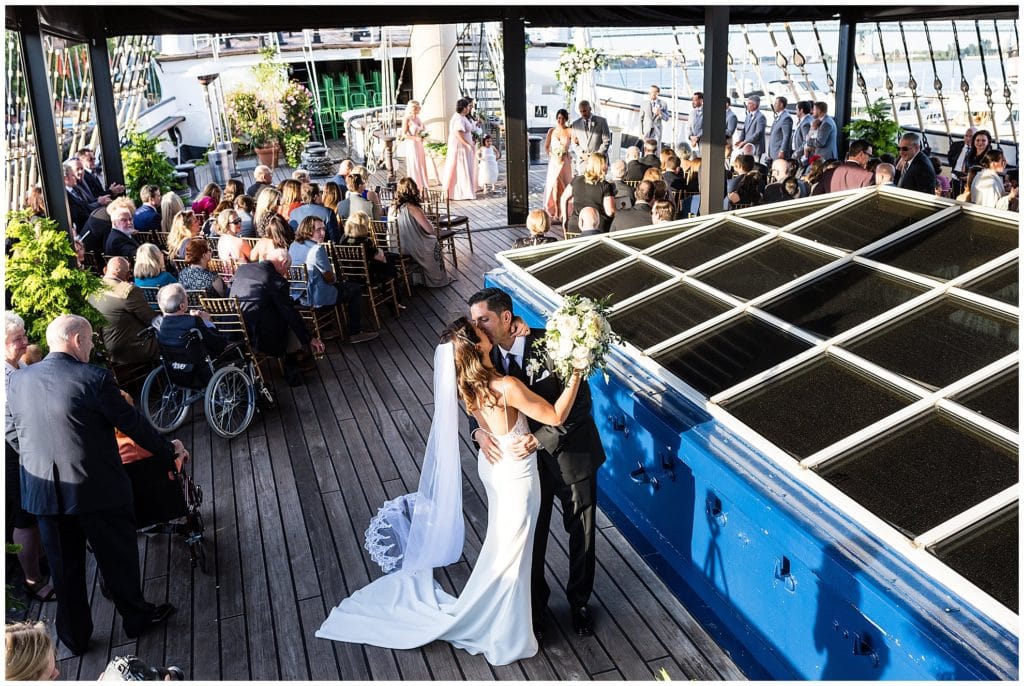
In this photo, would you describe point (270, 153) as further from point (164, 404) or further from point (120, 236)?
point (164, 404)

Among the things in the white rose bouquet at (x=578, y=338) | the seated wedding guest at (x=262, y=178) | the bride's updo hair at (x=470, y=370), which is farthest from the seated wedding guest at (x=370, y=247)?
the white rose bouquet at (x=578, y=338)

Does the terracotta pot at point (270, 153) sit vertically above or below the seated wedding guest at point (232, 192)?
below

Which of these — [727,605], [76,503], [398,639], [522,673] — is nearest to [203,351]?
[76,503]

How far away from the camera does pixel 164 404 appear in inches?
283

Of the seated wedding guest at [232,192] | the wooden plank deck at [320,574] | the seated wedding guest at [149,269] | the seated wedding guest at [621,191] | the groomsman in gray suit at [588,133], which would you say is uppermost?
the groomsman in gray suit at [588,133]

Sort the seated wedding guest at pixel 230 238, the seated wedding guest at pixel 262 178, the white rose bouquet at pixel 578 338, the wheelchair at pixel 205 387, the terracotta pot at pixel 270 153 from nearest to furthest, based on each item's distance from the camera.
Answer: the white rose bouquet at pixel 578 338, the wheelchair at pixel 205 387, the seated wedding guest at pixel 230 238, the seated wedding guest at pixel 262 178, the terracotta pot at pixel 270 153

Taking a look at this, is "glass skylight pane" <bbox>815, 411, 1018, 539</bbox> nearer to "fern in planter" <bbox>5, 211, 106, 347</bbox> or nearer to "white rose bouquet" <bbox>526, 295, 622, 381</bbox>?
"white rose bouquet" <bbox>526, 295, 622, 381</bbox>

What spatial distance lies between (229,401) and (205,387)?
0.23 metres

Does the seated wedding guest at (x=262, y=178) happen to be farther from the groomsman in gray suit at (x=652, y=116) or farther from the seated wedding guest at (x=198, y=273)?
the groomsman in gray suit at (x=652, y=116)

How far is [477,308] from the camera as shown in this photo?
4301 mm

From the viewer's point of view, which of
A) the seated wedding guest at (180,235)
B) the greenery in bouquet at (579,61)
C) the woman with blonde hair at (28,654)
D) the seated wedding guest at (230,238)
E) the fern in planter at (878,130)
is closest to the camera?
the woman with blonde hair at (28,654)

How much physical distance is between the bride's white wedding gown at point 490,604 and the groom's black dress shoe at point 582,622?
0.26 metres

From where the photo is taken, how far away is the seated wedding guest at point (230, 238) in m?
8.61

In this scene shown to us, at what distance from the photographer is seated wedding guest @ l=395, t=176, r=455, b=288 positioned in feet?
34.2
